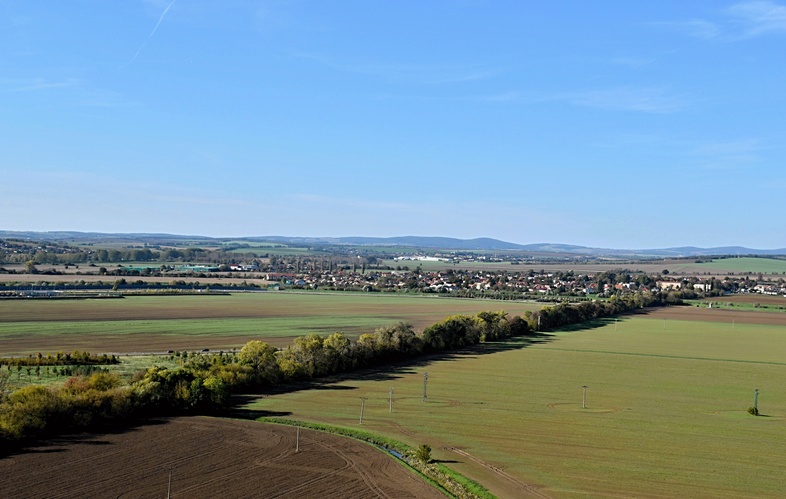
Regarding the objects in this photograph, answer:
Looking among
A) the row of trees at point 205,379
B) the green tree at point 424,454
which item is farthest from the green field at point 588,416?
the row of trees at point 205,379

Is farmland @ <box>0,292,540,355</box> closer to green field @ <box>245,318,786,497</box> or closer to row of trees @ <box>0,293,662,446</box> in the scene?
row of trees @ <box>0,293,662,446</box>

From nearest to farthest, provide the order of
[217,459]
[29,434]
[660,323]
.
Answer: [217,459]
[29,434]
[660,323]

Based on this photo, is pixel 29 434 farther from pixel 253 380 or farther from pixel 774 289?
pixel 774 289

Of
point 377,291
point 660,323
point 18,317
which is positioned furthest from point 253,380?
point 377,291

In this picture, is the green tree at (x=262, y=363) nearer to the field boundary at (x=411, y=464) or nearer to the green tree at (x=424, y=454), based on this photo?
the field boundary at (x=411, y=464)

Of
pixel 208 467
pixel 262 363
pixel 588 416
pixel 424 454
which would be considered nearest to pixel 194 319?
pixel 262 363

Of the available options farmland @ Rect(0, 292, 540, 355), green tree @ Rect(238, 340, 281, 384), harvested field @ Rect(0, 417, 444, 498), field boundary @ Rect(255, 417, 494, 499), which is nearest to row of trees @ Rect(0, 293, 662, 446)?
green tree @ Rect(238, 340, 281, 384)

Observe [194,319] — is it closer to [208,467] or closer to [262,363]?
[262,363]
